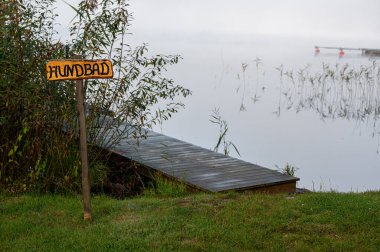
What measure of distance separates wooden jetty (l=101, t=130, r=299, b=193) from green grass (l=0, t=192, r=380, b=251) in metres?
1.19

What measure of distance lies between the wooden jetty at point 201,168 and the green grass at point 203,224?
119cm

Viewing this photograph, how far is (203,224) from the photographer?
233 inches

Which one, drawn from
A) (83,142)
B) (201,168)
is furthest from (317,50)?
(83,142)

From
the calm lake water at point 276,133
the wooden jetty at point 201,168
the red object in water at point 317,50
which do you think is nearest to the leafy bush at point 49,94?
the wooden jetty at point 201,168

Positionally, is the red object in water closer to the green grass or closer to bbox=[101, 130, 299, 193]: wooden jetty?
bbox=[101, 130, 299, 193]: wooden jetty

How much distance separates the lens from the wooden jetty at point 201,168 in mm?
8188

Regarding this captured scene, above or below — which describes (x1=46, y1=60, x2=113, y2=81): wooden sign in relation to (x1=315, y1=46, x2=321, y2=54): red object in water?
below

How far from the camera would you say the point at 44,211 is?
6754mm

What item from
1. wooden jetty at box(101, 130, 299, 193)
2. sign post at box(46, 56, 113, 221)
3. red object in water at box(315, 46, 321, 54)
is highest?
red object in water at box(315, 46, 321, 54)

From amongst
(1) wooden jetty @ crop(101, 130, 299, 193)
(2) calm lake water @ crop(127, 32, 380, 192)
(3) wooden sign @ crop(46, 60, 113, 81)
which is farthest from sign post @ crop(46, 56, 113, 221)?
Answer: (2) calm lake water @ crop(127, 32, 380, 192)

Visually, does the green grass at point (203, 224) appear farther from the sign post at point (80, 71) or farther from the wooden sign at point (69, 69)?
the wooden sign at point (69, 69)

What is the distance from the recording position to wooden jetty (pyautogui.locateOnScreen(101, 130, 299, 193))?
26.9 feet

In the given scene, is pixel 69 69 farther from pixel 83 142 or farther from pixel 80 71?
pixel 83 142

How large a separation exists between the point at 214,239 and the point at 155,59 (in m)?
3.50
